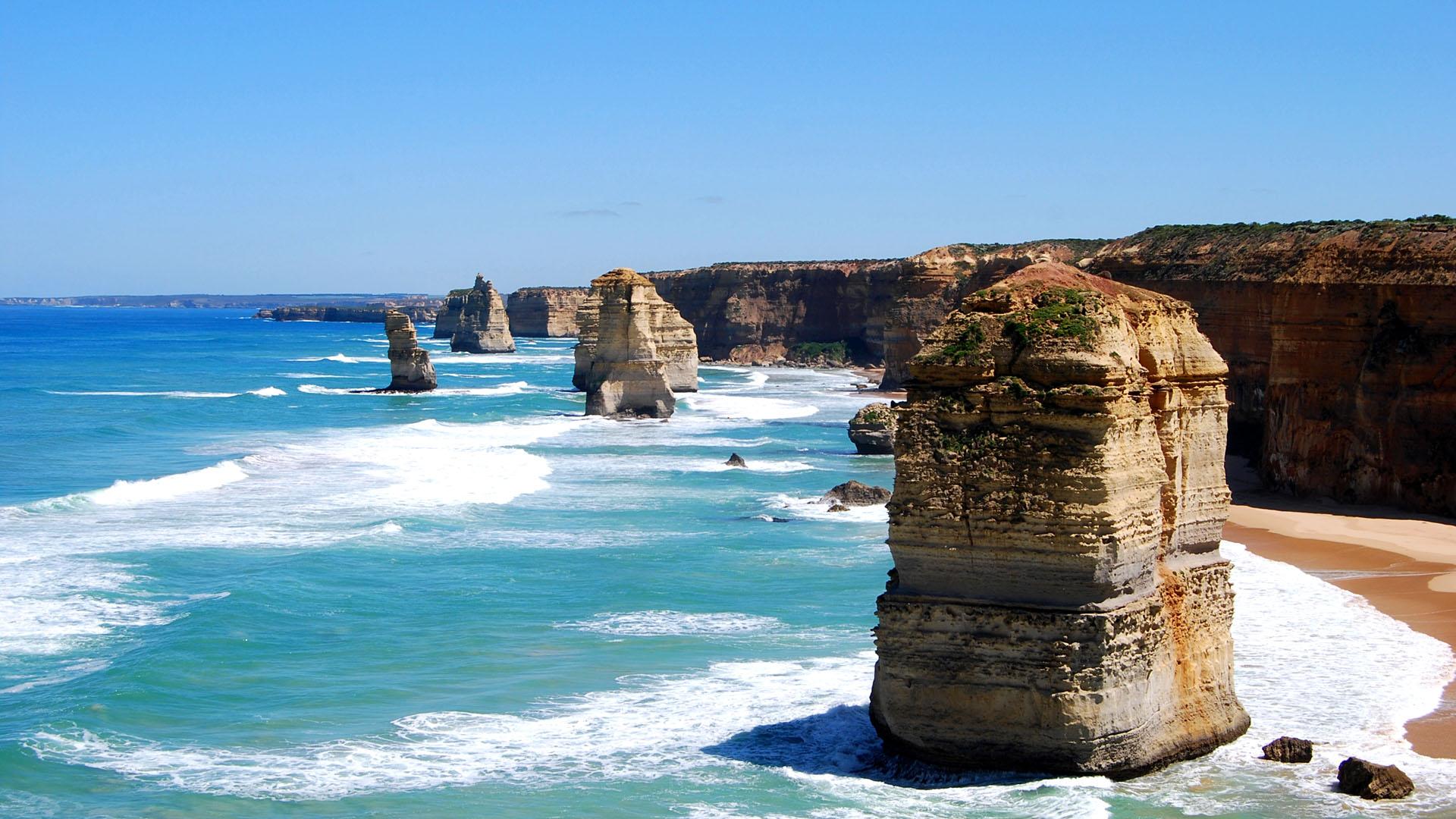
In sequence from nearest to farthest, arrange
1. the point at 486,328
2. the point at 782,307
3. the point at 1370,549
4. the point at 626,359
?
1. the point at 1370,549
2. the point at 626,359
3. the point at 782,307
4. the point at 486,328

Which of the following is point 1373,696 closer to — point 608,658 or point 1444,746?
point 1444,746

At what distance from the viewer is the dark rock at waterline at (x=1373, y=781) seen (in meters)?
12.5

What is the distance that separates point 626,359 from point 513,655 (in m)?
36.4

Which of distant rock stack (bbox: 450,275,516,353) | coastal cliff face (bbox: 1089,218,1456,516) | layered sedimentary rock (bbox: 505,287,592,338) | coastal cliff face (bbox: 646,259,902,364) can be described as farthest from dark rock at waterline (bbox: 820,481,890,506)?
layered sedimentary rock (bbox: 505,287,592,338)

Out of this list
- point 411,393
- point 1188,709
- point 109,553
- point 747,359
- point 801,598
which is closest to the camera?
point 1188,709

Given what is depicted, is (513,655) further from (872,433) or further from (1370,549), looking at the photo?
(872,433)

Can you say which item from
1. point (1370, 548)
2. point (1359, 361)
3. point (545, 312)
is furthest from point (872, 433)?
point (545, 312)

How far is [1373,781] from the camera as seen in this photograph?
41.2 ft

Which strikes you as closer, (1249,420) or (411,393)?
(1249,420)

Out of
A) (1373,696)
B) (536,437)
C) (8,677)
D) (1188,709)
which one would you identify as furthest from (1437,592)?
(536,437)

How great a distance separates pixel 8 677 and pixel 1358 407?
83.7ft

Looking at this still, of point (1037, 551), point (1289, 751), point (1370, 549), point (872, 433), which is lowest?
point (1289, 751)

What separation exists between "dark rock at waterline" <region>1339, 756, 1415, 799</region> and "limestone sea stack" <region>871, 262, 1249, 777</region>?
135 centimetres

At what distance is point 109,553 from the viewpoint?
84.0 feet
